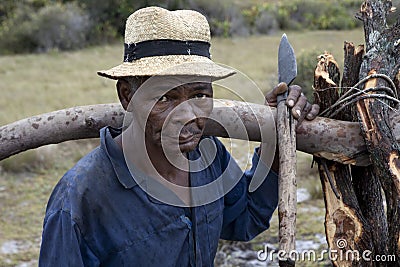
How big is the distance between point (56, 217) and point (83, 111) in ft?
1.90

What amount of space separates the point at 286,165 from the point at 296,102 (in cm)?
20

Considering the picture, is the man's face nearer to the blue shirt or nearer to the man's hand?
the blue shirt

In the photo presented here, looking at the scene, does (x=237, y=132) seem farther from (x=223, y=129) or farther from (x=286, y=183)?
(x=286, y=183)

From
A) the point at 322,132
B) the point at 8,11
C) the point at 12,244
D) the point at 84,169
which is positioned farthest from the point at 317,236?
the point at 8,11

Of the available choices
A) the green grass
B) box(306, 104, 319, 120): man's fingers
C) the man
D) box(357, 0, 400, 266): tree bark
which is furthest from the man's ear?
box(357, 0, 400, 266): tree bark

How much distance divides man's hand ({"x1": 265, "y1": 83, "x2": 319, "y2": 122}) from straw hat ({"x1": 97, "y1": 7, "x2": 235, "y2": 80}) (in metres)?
0.23

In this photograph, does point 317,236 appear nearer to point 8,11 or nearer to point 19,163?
point 19,163

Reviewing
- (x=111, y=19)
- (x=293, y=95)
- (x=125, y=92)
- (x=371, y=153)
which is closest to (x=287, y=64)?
(x=293, y=95)

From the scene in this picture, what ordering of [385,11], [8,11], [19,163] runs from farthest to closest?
[8,11] → [19,163] → [385,11]

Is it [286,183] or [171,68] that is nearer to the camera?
[171,68]

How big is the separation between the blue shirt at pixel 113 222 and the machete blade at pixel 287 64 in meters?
0.38

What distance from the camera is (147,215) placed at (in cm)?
179

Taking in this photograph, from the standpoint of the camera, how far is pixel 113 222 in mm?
1736

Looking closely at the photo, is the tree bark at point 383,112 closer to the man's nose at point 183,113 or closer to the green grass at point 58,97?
the green grass at point 58,97
